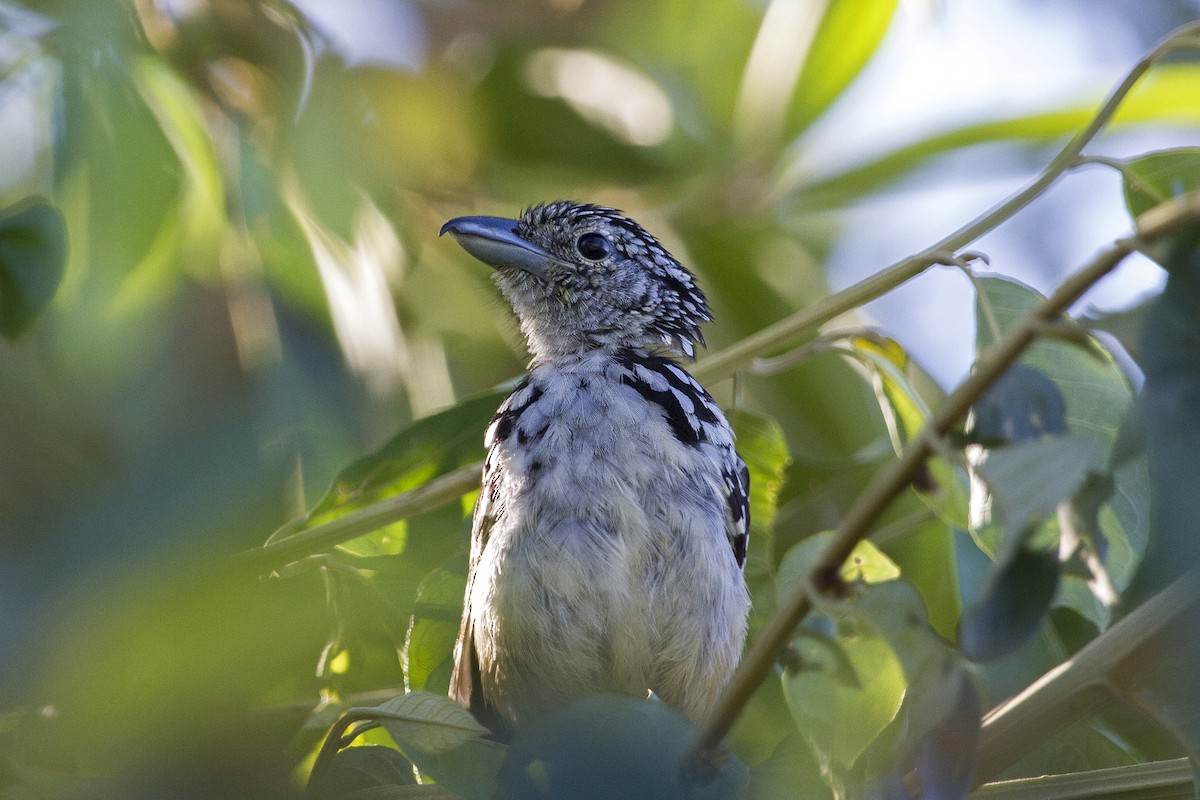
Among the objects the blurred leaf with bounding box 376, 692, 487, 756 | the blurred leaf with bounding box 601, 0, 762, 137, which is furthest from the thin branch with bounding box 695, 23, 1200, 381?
the blurred leaf with bounding box 601, 0, 762, 137

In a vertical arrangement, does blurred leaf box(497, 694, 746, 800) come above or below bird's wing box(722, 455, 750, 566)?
below

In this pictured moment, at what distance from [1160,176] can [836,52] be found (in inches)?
87.8

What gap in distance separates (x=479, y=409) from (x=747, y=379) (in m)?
1.52

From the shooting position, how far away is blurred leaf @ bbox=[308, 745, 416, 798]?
2.40 metres

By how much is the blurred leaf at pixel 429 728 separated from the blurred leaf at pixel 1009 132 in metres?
3.10

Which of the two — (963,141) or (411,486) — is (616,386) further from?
(963,141)

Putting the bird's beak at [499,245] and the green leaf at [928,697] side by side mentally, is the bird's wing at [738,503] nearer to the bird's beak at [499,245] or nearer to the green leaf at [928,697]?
the bird's beak at [499,245]

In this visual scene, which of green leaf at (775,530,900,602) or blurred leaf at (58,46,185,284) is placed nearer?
green leaf at (775,530,900,602)

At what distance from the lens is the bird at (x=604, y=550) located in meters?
3.00

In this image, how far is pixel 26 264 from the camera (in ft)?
8.40

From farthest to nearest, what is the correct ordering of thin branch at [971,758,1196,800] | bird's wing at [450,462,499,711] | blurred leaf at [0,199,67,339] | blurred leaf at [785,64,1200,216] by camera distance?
blurred leaf at [785,64,1200,216]
bird's wing at [450,462,499,711]
blurred leaf at [0,199,67,339]
thin branch at [971,758,1196,800]

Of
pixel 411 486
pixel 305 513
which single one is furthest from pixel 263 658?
pixel 411 486

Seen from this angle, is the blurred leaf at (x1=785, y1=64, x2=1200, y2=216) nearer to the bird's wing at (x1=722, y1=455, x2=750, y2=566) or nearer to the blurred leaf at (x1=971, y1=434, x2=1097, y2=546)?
the bird's wing at (x1=722, y1=455, x2=750, y2=566)

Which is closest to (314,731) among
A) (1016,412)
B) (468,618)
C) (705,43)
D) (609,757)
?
(468,618)
